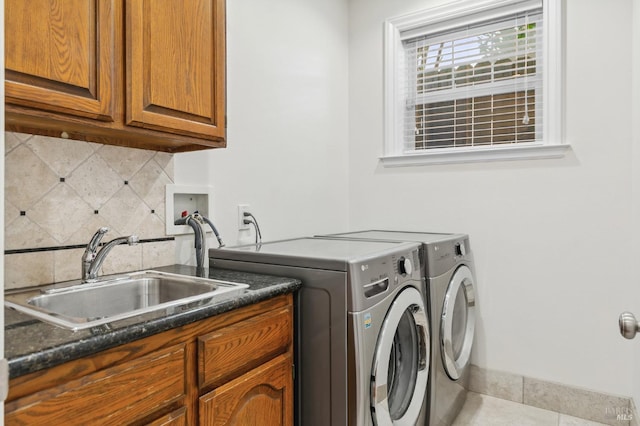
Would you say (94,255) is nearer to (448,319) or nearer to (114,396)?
(114,396)

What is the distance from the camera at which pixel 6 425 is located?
69 centimetres

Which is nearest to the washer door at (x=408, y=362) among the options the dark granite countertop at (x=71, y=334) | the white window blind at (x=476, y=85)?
the dark granite countertop at (x=71, y=334)

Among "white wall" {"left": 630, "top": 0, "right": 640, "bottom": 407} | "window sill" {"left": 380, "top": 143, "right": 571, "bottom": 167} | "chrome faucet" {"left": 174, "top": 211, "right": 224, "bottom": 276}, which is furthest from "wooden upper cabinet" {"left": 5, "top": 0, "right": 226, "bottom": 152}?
"white wall" {"left": 630, "top": 0, "right": 640, "bottom": 407}

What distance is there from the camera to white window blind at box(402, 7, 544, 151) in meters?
2.32

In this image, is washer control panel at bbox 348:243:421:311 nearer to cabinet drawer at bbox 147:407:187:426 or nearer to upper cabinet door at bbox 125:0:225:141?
cabinet drawer at bbox 147:407:187:426

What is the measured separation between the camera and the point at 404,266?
62.4 inches

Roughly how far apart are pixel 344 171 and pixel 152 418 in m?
2.13

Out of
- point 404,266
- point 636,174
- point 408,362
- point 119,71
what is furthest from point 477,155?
point 119,71

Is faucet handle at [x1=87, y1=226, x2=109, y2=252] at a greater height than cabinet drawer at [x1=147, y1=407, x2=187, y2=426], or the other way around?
faucet handle at [x1=87, y1=226, x2=109, y2=252]

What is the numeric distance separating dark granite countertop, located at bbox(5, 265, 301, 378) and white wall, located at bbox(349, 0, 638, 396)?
67.4 inches

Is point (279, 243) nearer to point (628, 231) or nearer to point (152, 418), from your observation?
point (152, 418)

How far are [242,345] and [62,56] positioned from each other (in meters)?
0.91

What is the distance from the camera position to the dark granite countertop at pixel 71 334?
0.73 metres

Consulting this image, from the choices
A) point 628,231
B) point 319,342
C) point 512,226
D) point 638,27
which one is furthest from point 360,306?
point 638,27
